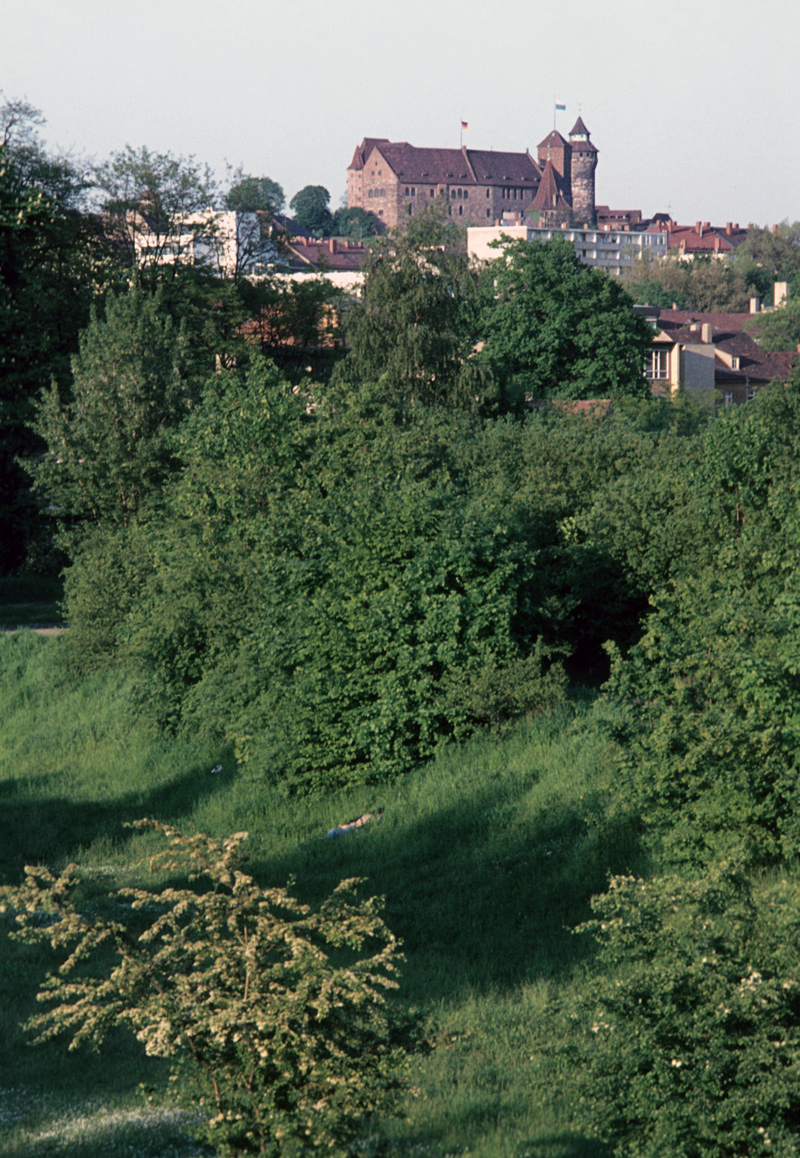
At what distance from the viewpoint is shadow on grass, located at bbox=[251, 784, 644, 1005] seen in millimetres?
13094

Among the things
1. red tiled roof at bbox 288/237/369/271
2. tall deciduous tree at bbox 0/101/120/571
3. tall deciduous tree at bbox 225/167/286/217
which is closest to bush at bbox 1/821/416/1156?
tall deciduous tree at bbox 0/101/120/571

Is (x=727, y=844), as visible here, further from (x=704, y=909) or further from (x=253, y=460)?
(x=253, y=460)

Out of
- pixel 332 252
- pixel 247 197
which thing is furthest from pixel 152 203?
pixel 332 252

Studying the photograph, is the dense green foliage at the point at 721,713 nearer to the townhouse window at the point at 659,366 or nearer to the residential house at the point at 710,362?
the residential house at the point at 710,362

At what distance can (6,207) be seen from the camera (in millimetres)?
39406

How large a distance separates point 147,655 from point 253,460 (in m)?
4.95

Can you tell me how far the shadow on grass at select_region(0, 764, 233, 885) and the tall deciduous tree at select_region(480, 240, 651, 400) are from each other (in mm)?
37986

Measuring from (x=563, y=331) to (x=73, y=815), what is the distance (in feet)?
A: 138

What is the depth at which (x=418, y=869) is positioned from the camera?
1653cm

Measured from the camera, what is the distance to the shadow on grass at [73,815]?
19.8 metres

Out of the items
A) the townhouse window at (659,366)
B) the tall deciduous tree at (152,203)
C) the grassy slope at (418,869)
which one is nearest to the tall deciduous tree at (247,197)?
the tall deciduous tree at (152,203)

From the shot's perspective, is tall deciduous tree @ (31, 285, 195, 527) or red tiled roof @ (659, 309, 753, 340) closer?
tall deciduous tree @ (31, 285, 195, 527)

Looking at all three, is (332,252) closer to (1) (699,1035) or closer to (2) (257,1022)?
(1) (699,1035)

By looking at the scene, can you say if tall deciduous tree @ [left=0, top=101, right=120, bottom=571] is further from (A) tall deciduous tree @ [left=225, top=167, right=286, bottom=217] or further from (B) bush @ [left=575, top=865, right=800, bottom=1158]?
(B) bush @ [left=575, top=865, right=800, bottom=1158]
